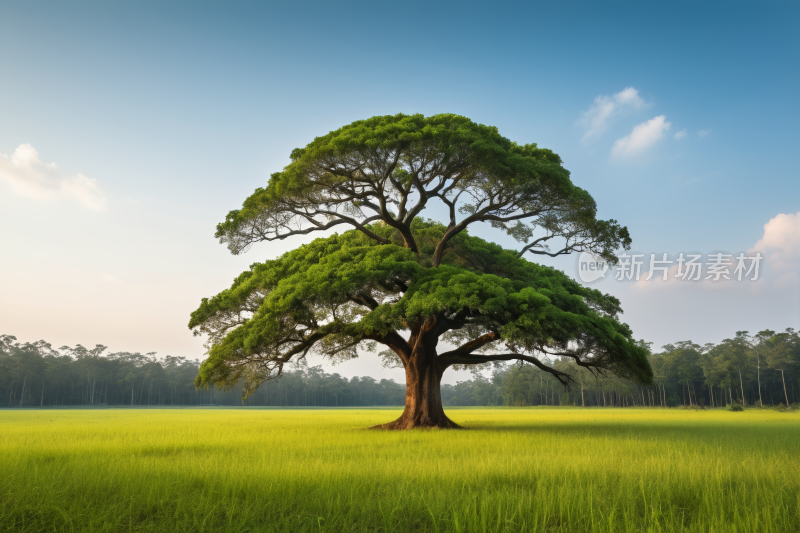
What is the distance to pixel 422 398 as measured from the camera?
19.4m

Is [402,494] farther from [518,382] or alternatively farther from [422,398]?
[518,382]

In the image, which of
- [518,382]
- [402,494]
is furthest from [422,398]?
[518,382]

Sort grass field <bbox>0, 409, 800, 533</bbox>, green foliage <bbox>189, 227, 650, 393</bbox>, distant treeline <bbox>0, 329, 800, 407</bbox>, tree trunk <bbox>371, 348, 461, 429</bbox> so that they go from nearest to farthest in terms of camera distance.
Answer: grass field <bbox>0, 409, 800, 533</bbox> → green foliage <bbox>189, 227, 650, 393</bbox> → tree trunk <bbox>371, 348, 461, 429</bbox> → distant treeline <bbox>0, 329, 800, 407</bbox>

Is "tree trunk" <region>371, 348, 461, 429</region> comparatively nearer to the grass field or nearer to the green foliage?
the green foliage

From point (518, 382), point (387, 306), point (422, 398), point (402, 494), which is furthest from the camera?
point (518, 382)

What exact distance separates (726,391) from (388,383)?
108 m

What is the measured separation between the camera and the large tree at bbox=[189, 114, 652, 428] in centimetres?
1541

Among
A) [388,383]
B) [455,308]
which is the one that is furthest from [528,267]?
[388,383]

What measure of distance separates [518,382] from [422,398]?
324ft

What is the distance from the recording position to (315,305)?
16.7 meters

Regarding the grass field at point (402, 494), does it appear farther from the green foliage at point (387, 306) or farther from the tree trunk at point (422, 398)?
A: the tree trunk at point (422, 398)

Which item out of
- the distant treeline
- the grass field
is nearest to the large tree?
the grass field

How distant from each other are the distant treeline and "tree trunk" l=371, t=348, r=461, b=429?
157 feet

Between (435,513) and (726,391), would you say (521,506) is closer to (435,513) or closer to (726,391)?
(435,513)
